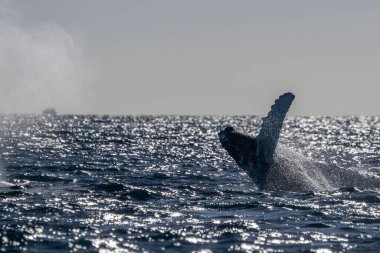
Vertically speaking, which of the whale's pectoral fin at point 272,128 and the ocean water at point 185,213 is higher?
the whale's pectoral fin at point 272,128

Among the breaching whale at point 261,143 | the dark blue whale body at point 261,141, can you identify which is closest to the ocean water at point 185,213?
the breaching whale at point 261,143

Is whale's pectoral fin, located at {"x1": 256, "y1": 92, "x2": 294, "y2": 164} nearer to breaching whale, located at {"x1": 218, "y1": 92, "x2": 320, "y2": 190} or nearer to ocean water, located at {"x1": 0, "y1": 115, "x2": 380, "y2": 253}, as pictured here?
breaching whale, located at {"x1": 218, "y1": 92, "x2": 320, "y2": 190}

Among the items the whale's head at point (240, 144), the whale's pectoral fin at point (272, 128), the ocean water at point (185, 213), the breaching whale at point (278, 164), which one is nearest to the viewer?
the ocean water at point (185, 213)

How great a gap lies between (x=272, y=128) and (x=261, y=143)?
652 mm

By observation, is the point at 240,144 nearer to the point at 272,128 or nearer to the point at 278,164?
the point at 272,128

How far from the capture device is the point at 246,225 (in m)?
15.6

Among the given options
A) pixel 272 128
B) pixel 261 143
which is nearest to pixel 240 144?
pixel 261 143

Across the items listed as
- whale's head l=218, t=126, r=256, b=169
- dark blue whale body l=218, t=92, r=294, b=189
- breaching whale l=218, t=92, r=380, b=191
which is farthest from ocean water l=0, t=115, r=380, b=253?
whale's head l=218, t=126, r=256, b=169

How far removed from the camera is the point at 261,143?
64.5ft

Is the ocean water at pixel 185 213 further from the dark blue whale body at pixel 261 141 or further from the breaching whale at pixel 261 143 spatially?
the dark blue whale body at pixel 261 141

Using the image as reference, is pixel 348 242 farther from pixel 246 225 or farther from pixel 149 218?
pixel 149 218

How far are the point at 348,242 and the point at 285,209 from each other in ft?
12.9

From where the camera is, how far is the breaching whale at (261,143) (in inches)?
758

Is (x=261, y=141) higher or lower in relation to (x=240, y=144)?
higher
